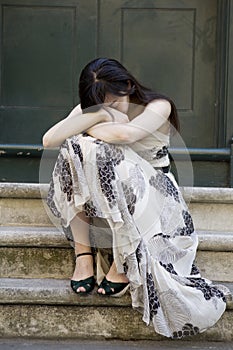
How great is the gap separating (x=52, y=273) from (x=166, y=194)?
22.1 inches

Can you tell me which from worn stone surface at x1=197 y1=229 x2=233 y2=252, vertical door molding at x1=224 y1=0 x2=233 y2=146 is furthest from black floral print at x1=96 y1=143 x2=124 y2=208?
vertical door molding at x1=224 y1=0 x2=233 y2=146

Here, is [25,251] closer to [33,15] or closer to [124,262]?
[124,262]

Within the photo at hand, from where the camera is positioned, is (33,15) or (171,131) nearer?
(171,131)

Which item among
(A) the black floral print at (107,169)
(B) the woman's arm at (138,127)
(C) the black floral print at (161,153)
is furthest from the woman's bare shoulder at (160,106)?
(A) the black floral print at (107,169)

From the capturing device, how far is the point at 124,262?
7.52ft

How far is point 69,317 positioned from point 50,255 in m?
0.30

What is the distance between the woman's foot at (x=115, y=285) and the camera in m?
2.32

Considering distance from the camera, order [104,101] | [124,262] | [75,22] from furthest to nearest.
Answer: [75,22] → [104,101] → [124,262]

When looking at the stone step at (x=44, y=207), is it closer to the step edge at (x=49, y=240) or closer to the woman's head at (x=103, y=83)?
the step edge at (x=49, y=240)

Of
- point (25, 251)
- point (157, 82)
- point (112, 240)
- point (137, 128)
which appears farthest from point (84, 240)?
point (157, 82)

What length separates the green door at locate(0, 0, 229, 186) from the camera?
365 cm

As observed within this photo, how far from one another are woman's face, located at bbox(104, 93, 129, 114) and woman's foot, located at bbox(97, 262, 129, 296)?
60 centimetres

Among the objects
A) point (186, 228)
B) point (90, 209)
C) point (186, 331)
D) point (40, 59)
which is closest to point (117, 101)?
point (90, 209)

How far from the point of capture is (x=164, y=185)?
2434mm
